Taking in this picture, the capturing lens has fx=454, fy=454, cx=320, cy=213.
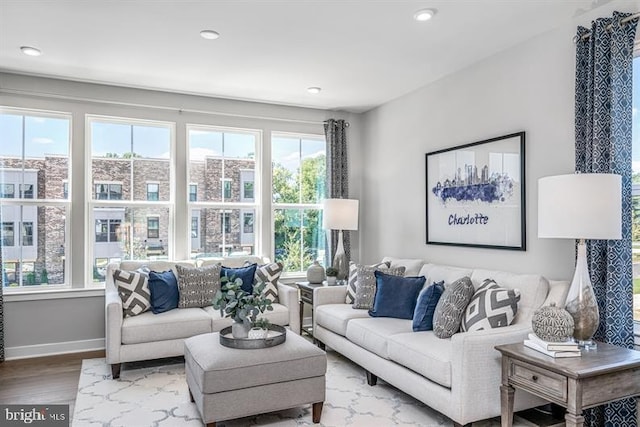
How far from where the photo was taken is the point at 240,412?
2645 millimetres

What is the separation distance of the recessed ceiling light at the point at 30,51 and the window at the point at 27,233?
1603 mm

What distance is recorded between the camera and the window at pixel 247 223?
204 inches

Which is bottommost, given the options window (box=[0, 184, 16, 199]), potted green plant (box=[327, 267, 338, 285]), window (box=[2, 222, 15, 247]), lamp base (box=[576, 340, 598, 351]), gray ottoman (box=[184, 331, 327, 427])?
gray ottoman (box=[184, 331, 327, 427])

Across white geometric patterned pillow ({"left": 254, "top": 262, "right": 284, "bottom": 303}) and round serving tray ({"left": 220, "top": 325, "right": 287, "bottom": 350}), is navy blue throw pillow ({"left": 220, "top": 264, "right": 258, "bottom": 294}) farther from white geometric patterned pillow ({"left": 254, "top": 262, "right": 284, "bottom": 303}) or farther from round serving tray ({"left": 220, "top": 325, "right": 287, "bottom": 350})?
round serving tray ({"left": 220, "top": 325, "right": 287, "bottom": 350})

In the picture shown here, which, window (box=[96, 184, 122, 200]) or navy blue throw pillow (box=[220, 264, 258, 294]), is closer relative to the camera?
navy blue throw pillow (box=[220, 264, 258, 294])

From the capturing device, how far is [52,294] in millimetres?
4312

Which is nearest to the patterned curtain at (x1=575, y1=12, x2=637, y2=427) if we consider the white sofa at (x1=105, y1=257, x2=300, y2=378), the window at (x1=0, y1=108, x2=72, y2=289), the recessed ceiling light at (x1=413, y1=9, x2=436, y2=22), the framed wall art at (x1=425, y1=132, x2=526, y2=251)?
the framed wall art at (x1=425, y1=132, x2=526, y2=251)

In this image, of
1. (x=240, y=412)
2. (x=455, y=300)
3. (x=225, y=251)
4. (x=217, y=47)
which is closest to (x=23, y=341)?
(x=225, y=251)

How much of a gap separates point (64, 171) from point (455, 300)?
3.85 meters

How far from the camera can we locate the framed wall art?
11.4 feet

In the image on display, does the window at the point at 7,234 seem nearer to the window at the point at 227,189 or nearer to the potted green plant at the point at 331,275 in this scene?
the window at the point at 227,189

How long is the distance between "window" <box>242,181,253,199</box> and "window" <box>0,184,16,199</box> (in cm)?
222

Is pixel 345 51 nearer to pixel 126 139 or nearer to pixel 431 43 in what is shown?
pixel 431 43

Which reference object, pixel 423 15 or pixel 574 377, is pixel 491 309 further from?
pixel 423 15
